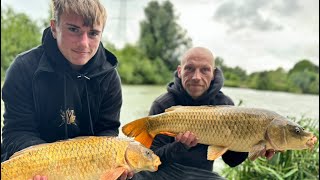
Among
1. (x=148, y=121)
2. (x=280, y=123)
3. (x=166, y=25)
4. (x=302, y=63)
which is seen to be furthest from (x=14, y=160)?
(x=166, y=25)

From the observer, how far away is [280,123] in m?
1.41

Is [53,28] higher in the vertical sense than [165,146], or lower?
higher

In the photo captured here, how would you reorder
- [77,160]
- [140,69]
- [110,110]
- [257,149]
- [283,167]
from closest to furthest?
[77,160] → [257,149] → [110,110] → [283,167] → [140,69]

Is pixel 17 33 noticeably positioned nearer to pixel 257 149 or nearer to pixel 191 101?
pixel 191 101

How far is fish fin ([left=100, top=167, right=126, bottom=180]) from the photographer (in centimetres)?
115

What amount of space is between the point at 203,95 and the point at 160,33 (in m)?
12.4

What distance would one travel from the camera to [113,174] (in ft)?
3.78

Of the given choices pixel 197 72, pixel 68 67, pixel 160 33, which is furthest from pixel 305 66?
pixel 160 33

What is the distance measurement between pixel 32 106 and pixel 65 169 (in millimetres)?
446

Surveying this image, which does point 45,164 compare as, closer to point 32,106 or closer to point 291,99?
point 32,106

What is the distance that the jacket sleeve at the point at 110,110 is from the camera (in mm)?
1626

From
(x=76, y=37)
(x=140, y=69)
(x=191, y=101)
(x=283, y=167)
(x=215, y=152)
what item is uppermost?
(x=76, y=37)

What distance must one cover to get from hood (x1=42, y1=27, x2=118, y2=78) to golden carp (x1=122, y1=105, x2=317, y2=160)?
26cm

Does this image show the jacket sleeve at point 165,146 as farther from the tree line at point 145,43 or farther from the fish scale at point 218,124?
the tree line at point 145,43
